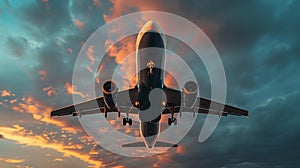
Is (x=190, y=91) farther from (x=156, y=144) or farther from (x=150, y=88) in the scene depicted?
(x=156, y=144)

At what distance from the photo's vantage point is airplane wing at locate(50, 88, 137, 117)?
108ft

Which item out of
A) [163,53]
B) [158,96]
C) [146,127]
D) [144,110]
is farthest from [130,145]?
[163,53]

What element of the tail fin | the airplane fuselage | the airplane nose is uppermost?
the airplane nose

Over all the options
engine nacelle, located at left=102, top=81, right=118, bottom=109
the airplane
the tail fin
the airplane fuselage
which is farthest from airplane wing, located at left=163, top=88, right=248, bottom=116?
engine nacelle, located at left=102, top=81, right=118, bottom=109

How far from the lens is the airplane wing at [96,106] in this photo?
32916mm

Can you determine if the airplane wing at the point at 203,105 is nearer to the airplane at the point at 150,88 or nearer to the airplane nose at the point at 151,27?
the airplane at the point at 150,88

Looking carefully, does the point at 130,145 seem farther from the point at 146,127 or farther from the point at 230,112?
the point at 230,112

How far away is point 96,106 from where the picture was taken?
123 feet

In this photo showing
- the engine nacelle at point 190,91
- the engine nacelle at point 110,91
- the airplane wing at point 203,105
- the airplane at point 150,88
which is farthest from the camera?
the airplane wing at point 203,105

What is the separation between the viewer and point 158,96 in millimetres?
28141

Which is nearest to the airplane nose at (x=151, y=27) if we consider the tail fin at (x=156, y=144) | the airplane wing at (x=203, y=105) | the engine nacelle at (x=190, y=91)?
the engine nacelle at (x=190, y=91)

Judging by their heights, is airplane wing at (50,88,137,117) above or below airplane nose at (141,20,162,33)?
below

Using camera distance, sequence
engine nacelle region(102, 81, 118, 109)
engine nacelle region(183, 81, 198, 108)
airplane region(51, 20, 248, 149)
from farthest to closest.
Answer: engine nacelle region(183, 81, 198, 108)
engine nacelle region(102, 81, 118, 109)
airplane region(51, 20, 248, 149)

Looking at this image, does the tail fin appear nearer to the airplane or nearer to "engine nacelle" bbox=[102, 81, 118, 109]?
the airplane
